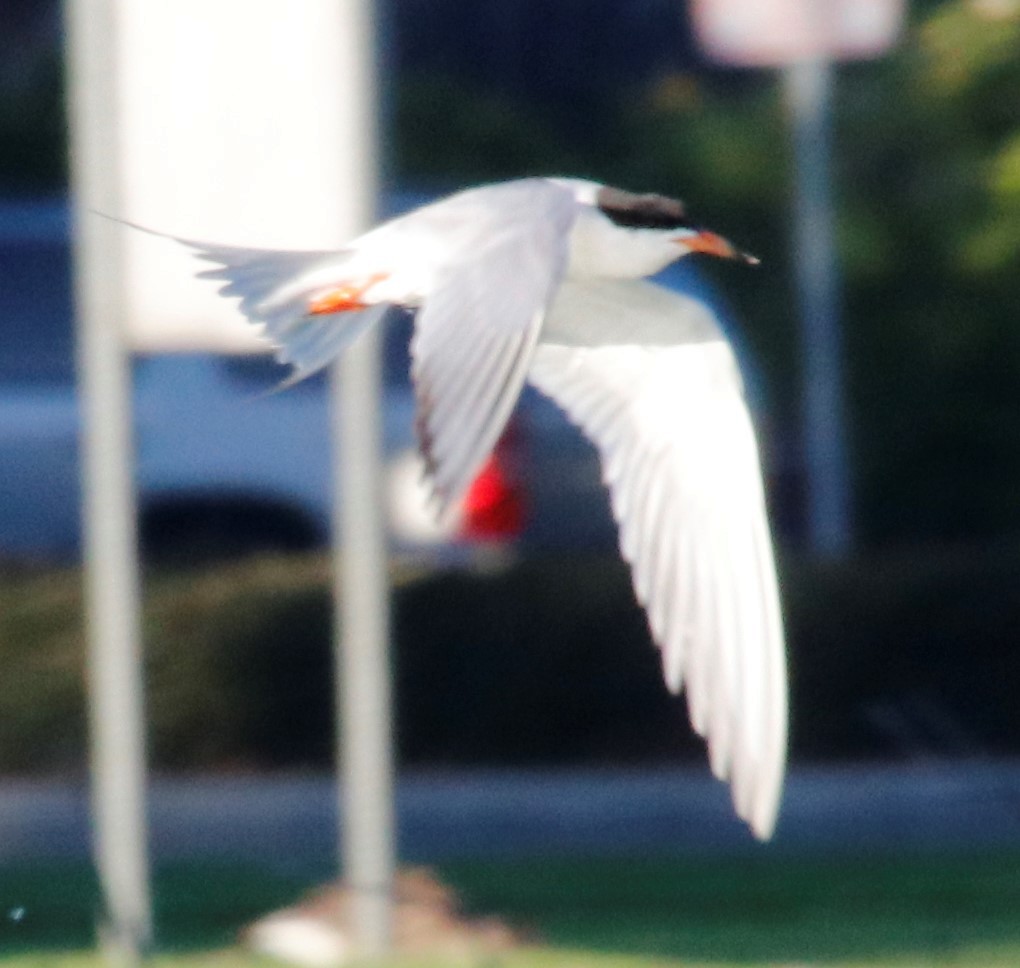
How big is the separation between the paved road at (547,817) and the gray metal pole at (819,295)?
1245 mm

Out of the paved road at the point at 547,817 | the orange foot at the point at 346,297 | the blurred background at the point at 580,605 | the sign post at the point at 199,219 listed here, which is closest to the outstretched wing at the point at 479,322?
the orange foot at the point at 346,297

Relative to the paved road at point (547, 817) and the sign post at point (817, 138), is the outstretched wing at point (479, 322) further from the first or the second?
the sign post at point (817, 138)

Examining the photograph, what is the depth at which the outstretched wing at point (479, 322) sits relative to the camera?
11.1ft

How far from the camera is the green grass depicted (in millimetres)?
6008

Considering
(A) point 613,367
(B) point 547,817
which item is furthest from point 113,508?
(B) point 547,817

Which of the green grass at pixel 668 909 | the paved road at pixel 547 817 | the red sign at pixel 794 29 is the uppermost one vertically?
the red sign at pixel 794 29

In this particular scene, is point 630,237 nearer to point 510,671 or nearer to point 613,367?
point 613,367

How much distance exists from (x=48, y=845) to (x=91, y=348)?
165 centimetres

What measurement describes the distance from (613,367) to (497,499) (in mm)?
3981

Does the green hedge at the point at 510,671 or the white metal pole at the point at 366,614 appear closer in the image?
the white metal pole at the point at 366,614

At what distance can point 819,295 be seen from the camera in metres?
9.30

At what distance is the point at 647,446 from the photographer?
4.71 m

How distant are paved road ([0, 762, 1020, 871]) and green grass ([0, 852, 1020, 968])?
239mm

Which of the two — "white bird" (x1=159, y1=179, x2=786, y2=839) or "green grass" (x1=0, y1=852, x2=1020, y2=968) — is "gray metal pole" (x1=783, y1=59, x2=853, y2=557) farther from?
"white bird" (x1=159, y1=179, x2=786, y2=839)
